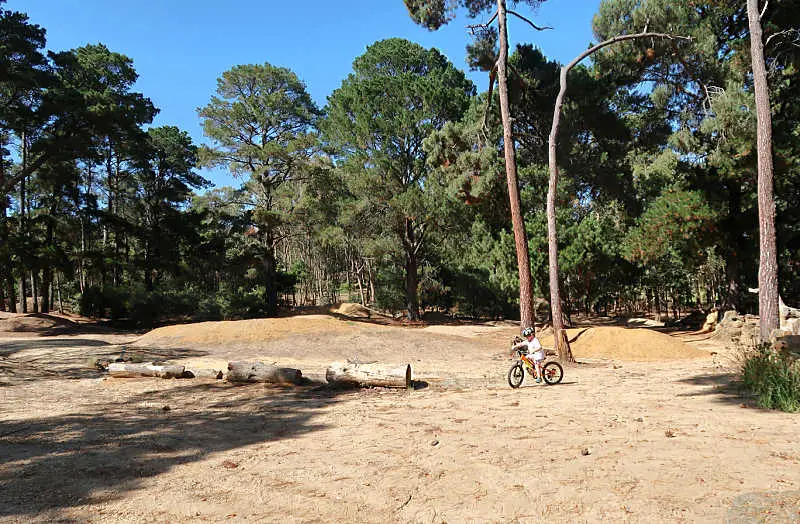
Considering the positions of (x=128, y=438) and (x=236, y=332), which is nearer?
(x=128, y=438)

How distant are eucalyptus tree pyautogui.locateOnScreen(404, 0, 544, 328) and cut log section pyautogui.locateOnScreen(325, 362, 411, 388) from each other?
6055 mm

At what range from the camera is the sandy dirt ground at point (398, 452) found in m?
3.93

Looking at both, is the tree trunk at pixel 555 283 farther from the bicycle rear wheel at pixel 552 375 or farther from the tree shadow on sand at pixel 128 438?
the tree shadow on sand at pixel 128 438

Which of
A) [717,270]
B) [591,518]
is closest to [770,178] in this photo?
[591,518]

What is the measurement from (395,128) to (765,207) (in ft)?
71.1

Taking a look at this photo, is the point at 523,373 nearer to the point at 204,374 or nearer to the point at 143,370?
the point at 204,374

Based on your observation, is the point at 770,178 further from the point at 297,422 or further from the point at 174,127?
the point at 174,127

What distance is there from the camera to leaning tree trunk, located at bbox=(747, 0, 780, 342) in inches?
419

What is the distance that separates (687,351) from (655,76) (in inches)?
794

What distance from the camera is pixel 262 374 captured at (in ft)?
34.4

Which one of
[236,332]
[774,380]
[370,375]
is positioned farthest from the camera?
[236,332]

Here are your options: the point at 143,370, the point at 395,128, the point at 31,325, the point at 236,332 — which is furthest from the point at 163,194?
the point at 143,370

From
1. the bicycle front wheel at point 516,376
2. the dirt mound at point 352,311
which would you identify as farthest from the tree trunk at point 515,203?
the dirt mound at point 352,311

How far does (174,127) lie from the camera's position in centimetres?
3944
